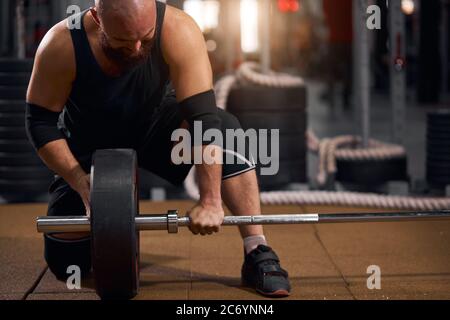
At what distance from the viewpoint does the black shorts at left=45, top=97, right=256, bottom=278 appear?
1.91 meters

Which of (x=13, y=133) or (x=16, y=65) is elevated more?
(x=16, y=65)

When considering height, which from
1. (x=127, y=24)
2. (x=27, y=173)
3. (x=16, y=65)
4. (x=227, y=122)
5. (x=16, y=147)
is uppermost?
(x=127, y=24)

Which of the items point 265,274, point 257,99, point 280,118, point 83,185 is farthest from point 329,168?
point 83,185

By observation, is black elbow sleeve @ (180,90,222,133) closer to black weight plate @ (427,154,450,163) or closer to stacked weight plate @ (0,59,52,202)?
stacked weight plate @ (0,59,52,202)

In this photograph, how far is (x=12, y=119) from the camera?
10.1 ft

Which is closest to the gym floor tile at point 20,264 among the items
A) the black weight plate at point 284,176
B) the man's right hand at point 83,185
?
the man's right hand at point 83,185

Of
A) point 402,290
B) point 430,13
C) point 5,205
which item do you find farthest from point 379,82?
point 402,290

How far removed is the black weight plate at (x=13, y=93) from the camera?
3061mm

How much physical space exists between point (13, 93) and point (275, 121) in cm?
110

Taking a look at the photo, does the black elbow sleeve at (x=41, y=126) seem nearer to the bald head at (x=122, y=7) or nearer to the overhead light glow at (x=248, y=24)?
the bald head at (x=122, y=7)

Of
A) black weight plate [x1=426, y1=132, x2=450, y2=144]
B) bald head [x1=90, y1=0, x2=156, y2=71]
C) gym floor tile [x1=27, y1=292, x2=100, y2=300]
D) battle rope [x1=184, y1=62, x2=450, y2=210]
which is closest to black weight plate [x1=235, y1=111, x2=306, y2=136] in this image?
battle rope [x1=184, y1=62, x2=450, y2=210]

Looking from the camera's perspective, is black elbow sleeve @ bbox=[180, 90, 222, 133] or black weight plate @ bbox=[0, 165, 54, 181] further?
black weight plate @ bbox=[0, 165, 54, 181]

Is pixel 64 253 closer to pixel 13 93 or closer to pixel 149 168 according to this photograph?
pixel 149 168
